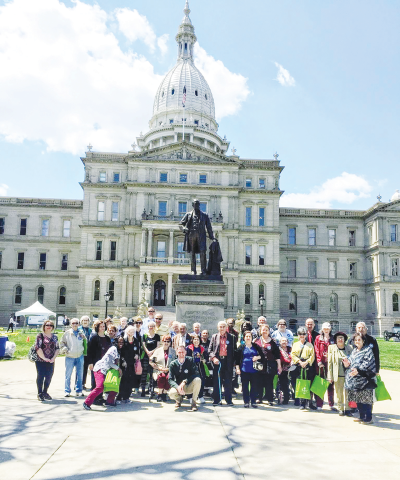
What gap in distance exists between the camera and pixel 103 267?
55281mm

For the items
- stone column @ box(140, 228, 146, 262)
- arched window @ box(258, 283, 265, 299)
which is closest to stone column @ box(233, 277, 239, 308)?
arched window @ box(258, 283, 265, 299)

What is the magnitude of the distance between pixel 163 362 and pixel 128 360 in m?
0.88

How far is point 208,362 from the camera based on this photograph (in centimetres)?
1116

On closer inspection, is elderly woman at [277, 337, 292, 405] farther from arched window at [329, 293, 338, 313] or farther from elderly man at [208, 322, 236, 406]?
arched window at [329, 293, 338, 313]

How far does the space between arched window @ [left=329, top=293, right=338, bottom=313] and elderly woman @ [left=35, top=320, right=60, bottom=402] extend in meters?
56.1

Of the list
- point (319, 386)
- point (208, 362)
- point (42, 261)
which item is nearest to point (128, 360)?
point (208, 362)

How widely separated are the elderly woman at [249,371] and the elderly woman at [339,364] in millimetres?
1605

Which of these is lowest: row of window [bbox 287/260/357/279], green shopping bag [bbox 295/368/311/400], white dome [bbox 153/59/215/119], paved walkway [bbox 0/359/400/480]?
paved walkway [bbox 0/359/400/480]

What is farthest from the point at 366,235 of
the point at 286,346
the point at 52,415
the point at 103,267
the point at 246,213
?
the point at 52,415

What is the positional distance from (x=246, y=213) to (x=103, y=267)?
64.6ft

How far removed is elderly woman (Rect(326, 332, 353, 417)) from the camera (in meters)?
10.1

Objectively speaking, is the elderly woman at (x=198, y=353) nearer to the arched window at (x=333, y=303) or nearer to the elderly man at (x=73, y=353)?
the elderly man at (x=73, y=353)

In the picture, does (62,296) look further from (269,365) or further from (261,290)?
(269,365)

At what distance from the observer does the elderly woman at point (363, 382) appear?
9172 mm
